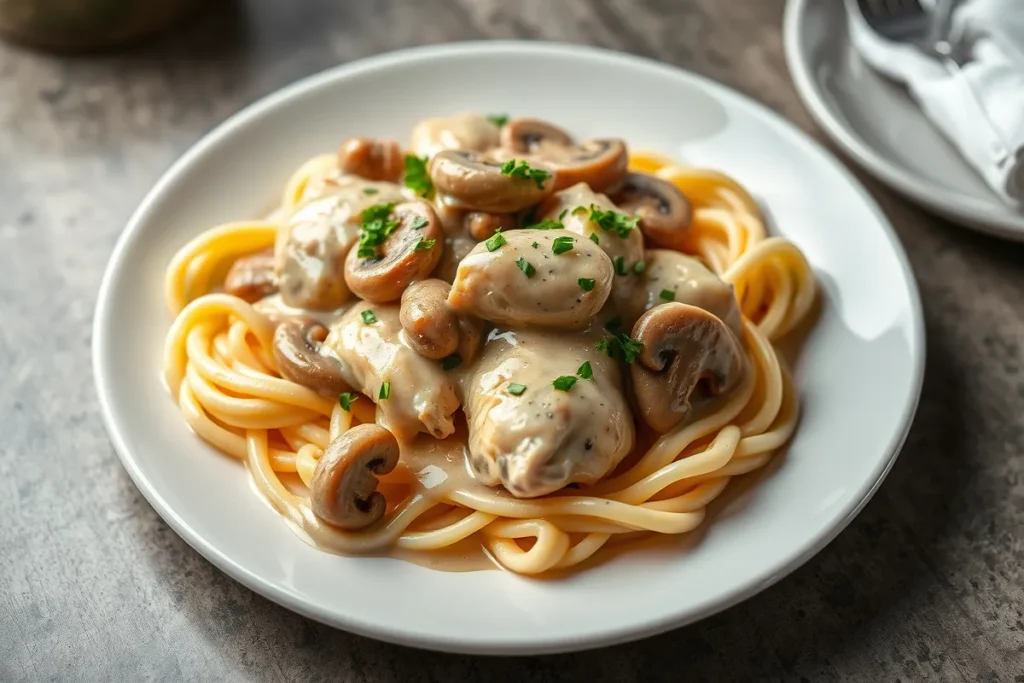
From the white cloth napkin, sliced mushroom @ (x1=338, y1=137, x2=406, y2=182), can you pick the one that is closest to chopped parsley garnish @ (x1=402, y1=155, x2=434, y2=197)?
sliced mushroom @ (x1=338, y1=137, x2=406, y2=182)

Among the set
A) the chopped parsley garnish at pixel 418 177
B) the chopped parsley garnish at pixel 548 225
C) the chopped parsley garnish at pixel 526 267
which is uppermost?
the chopped parsley garnish at pixel 526 267

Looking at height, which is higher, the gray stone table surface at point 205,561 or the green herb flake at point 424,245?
the green herb flake at point 424,245

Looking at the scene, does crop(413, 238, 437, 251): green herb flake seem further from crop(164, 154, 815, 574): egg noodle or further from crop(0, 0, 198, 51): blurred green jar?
crop(0, 0, 198, 51): blurred green jar

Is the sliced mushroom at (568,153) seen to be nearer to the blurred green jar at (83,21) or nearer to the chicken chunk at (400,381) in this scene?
the chicken chunk at (400,381)

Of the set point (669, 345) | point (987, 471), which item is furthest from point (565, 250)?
point (987, 471)

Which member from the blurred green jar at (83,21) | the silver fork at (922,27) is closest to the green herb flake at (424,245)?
the silver fork at (922,27)

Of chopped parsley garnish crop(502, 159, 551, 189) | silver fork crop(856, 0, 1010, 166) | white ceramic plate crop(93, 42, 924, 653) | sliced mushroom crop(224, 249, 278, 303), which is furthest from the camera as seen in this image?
silver fork crop(856, 0, 1010, 166)

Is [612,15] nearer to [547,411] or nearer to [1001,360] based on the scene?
[1001,360]
